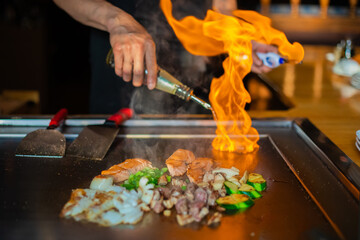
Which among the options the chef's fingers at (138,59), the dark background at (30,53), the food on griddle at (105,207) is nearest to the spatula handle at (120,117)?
the chef's fingers at (138,59)

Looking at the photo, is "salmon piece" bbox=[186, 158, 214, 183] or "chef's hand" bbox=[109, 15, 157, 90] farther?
"chef's hand" bbox=[109, 15, 157, 90]

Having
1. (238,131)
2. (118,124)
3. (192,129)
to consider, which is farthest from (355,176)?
(118,124)

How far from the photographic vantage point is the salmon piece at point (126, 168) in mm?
1460

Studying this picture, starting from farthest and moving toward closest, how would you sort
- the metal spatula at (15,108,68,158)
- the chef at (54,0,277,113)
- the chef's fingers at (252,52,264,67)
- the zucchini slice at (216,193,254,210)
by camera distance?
the chef's fingers at (252,52,264,67) → the chef at (54,0,277,113) → the metal spatula at (15,108,68,158) → the zucchini slice at (216,193,254,210)

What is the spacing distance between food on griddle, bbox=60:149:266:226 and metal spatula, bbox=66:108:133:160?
6.1 inches

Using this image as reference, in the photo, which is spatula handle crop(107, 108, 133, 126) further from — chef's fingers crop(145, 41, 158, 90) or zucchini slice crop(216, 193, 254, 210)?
zucchini slice crop(216, 193, 254, 210)

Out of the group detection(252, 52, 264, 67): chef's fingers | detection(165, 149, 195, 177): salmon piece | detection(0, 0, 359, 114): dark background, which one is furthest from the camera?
detection(0, 0, 359, 114): dark background

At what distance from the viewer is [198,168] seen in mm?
1541

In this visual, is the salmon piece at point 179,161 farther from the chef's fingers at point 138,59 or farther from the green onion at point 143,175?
the chef's fingers at point 138,59

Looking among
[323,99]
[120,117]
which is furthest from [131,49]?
[323,99]

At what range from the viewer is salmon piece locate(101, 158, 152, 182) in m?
1.46

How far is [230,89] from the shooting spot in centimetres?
189

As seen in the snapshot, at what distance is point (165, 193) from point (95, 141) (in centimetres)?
50

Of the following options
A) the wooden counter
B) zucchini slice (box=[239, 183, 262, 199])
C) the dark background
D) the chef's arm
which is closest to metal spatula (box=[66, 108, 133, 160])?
the chef's arm
